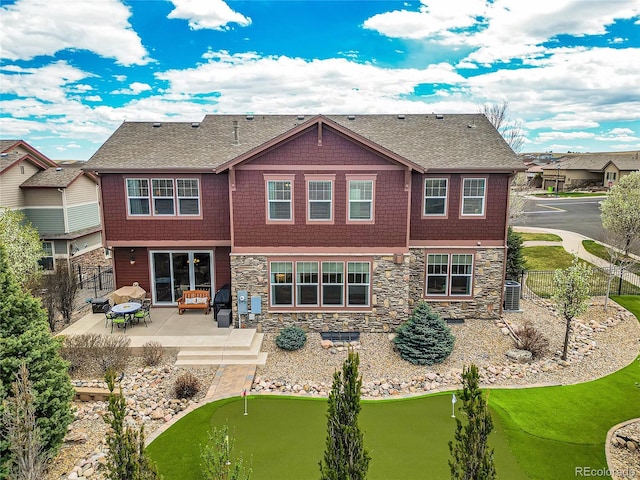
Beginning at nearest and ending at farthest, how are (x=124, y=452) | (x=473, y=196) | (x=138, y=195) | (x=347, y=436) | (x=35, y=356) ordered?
(x=124, y=452) → (x=347, y=436) → (x=35, y=356) → (x=473, y=196) → (x=138, y=195)

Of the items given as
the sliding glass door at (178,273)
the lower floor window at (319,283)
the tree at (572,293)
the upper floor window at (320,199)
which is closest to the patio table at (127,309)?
the sliding glass door at (178,273)

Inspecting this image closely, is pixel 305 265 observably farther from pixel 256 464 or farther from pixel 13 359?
pixel 13 359

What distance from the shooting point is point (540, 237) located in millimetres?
31000

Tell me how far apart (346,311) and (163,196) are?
8078 millimetres

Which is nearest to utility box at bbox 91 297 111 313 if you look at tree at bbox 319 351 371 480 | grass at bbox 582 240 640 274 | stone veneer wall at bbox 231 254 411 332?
stone veneer wall at bbox 231 254 411 332

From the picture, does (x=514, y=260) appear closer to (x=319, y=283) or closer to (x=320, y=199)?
(x=319, y=283)

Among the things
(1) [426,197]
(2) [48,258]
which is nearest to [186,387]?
(1) [426,197]

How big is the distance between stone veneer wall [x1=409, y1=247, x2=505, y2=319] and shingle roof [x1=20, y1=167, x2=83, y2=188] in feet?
62.2

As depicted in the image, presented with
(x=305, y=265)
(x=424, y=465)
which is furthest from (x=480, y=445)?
(x=305, y=265)

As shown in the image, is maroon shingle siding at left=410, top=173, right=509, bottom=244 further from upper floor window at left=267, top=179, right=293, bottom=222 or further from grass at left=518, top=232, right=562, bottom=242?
grass at left=518, top=232, right=562, bottom=242

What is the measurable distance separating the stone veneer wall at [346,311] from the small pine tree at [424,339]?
111 centimetres

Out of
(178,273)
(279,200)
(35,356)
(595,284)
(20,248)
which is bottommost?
(595,284)

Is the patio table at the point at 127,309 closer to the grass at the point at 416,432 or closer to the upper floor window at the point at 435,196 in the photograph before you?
the grass at the point at 416,432

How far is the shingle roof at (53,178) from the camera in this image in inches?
848
